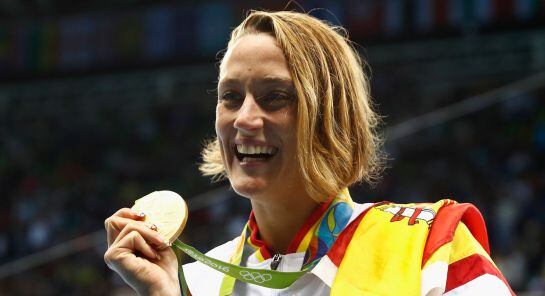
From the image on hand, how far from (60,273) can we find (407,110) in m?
3.99

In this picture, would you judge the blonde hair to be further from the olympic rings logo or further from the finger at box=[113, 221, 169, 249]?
the finger at box=[113, 221, 169, 249]

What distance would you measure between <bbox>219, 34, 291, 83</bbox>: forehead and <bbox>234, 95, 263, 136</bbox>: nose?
6 centimetres

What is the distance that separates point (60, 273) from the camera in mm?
8758

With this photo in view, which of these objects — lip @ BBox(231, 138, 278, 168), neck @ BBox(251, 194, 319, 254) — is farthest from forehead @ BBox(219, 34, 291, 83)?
neck @ BBox(251, 194, 319, 254)

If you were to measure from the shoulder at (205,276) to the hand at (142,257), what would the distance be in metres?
0.15

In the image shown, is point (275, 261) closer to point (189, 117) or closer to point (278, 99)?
point (278, 99)

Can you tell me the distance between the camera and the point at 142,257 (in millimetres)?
1519

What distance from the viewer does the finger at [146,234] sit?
4.94 ft

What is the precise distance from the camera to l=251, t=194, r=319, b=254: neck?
1569 millimetres

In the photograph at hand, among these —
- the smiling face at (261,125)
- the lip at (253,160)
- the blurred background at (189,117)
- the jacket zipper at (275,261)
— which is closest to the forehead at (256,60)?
the smiling face at (261,125)

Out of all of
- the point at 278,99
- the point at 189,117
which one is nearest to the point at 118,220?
the point at 278,99

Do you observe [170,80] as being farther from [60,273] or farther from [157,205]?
[157,205]

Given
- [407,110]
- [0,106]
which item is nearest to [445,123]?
[407,110]

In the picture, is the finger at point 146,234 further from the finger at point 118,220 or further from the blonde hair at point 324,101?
the blonde hair at point 324,101
